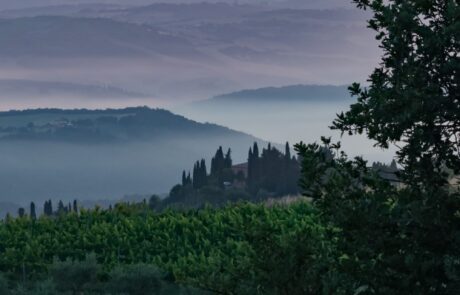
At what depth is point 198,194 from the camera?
83125 mm

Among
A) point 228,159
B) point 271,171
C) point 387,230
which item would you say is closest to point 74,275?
point 387,230

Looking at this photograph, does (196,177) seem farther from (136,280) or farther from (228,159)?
(136,280)

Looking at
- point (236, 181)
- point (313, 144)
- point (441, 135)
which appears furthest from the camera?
point (236, 181)

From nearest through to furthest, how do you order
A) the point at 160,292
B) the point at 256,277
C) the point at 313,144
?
the point at 313,144
the point at 256,277
the point at 160,292

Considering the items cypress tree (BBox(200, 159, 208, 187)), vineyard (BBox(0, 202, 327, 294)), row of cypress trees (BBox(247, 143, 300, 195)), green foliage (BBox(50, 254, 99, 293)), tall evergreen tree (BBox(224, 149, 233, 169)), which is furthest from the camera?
tall evergreen tree (BBox(224, 149, 233, 169))

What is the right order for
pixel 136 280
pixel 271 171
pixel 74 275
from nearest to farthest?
pixel 136 280
pixel 74 275
pixel 271 171

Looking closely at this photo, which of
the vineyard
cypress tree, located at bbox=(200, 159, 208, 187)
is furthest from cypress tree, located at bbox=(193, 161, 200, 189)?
the vineyard

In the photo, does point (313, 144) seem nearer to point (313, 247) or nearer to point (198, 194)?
point (313, 247)

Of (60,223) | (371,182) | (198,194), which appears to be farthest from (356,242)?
(198,194)

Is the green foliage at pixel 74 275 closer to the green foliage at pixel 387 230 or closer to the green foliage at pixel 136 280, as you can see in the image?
the green foliage at pixel 136 280

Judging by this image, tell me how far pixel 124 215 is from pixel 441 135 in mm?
24130

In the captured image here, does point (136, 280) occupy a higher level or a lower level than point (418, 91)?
lower

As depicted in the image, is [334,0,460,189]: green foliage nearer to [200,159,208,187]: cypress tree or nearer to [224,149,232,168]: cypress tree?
[200,159,208,187]: cypress tree

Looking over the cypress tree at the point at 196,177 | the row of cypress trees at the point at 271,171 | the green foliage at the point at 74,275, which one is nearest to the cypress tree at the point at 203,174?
the cypress tree at the point at 196,177
